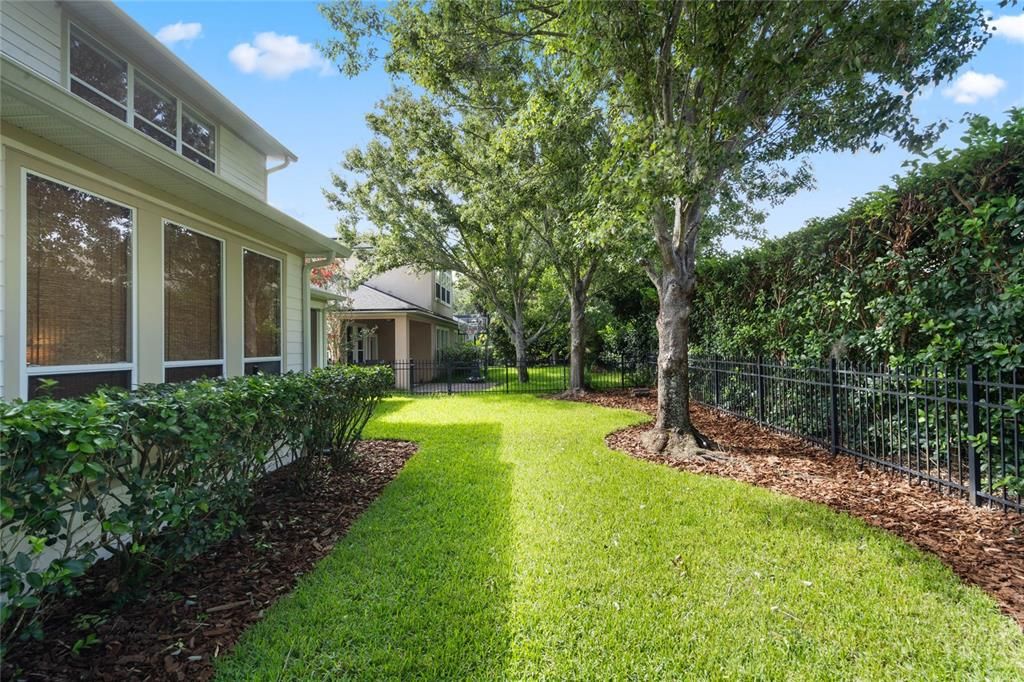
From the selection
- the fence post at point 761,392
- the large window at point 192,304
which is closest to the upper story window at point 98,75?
the large window at point 192,304

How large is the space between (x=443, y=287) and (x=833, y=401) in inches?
830

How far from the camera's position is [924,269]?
16.1 ft

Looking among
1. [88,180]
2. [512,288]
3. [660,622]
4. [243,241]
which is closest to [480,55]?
[243,241]

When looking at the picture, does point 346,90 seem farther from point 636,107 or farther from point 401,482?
point 401,482

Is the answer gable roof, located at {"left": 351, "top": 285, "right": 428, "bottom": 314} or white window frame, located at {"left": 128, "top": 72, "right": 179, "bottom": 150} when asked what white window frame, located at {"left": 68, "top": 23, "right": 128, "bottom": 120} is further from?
gable roof, located at {"left": 351, "top": 285, "right": 428, "bottom": 314}

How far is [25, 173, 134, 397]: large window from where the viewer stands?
11.7 feet

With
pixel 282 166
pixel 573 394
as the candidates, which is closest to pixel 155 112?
pixel 282 166

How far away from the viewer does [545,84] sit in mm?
8688

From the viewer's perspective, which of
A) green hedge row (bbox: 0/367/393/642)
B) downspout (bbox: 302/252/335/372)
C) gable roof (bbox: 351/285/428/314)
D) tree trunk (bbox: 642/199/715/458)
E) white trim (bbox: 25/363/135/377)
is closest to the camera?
green hedge row (bbox: 0/367/393/642)

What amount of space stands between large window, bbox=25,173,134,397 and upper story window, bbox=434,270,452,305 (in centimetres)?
1778

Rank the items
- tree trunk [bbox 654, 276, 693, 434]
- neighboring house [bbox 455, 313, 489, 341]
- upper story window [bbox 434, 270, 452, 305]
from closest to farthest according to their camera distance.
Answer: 1. tree trunk [bbox 654, 276, 693, 434]
2. upper story window [bbox 434, 270, 452, 305]
3. neighboring house [bbox 455, 313, 489, 341]

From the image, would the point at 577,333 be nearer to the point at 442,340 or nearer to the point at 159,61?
the point at 159,61

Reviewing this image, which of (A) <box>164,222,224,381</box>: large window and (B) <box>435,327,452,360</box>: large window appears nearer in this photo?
(A) <box>164,222,224,381</box>: large window

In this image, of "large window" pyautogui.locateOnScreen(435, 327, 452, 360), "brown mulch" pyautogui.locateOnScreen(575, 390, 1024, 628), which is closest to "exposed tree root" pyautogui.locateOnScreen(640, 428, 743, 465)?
"brown mulch" pyautogui.locateOnScreen(575, 390, 1024, 628)
